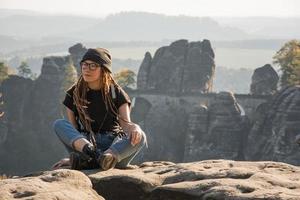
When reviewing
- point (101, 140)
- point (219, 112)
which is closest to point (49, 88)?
point (219, 112)

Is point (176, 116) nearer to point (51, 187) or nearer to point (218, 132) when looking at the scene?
point (218, 132)

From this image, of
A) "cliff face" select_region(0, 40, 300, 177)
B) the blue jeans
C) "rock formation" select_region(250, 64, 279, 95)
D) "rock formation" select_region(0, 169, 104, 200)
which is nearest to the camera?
"rock formation" select_region(0, 169, 104, 200)

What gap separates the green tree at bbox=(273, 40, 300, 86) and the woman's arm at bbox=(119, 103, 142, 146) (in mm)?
56944

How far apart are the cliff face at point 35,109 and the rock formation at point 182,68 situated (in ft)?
42.5

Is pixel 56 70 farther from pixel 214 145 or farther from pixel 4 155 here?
pixel 214 145

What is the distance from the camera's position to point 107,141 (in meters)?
8.20

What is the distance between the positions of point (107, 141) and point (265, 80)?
62161 mm

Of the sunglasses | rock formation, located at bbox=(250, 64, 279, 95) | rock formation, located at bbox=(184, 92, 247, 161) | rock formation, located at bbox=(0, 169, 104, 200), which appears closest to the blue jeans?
the sunglasses

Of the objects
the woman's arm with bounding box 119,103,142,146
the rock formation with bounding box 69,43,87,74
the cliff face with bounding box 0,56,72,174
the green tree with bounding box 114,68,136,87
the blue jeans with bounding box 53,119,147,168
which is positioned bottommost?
the cliff face with bounding box 0,56,72,174

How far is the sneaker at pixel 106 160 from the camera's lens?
739 cm

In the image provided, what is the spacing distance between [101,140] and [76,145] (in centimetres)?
69

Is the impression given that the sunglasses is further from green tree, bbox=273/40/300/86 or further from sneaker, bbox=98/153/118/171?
green tree, bbox=273/40/300/86

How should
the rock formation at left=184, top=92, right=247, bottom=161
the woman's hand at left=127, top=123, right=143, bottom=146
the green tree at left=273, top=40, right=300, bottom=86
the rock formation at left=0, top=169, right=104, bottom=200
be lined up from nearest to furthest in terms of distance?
1. the rock formation at left=0, top=169, right=104, bottom=200
2. the woman's hand at left=127, top=123, right=143, bottom=146
3. the rock formation at left=184, top=92, right=247, bottom=161
4. the green tree at left=273, top=40, right=300, bottom=86

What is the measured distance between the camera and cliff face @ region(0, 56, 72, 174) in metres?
75.0
